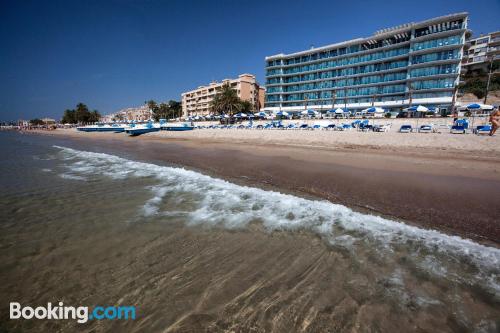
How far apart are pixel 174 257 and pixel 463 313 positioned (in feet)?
11.2

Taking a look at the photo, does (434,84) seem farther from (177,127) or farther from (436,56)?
(177,127)

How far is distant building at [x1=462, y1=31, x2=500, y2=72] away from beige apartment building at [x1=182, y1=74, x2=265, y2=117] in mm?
64073

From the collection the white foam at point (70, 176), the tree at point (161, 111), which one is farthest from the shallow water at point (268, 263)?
the tree at point (161, 111)

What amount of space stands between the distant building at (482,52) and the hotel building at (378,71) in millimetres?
25763

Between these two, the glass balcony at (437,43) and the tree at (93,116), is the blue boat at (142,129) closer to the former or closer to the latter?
the glass balcony at (437,43)

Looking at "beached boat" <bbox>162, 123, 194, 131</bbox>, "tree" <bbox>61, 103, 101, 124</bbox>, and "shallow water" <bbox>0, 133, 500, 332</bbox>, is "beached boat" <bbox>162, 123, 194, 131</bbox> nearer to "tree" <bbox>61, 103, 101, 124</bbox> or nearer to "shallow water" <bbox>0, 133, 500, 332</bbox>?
"shallow water" <bbox>0, 133, 500, 332</bbox>

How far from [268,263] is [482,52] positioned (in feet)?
356

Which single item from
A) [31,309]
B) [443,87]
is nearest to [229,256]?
[31,309]

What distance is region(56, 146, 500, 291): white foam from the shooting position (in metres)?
3.55

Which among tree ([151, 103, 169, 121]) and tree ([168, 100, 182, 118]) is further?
tree ([168, 100, 182, 118])

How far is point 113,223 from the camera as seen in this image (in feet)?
15.4

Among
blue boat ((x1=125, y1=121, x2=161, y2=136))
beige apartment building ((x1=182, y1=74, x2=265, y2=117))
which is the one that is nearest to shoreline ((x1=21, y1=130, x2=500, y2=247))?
blue boat ((x1=125, y1=121, x2=161, y2=136))

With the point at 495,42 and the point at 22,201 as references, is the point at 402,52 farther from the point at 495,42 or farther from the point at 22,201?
the point at 22,201

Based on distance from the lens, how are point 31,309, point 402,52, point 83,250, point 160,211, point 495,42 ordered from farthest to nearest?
point 495,42 → point 402,52 → point 160,211 → point 83,250 → point 31,309
